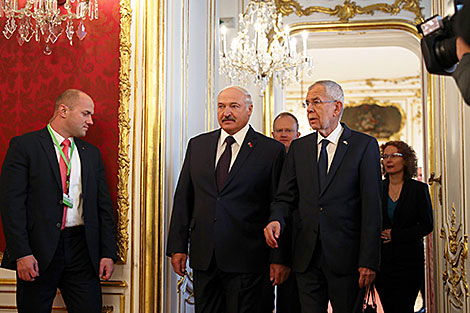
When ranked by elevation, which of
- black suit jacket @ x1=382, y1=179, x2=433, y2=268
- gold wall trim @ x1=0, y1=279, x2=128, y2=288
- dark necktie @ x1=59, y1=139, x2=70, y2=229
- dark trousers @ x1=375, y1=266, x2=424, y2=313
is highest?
dark necktie @ x1=59, y1=139, x2=70, y2=229

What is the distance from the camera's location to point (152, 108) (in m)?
3.77

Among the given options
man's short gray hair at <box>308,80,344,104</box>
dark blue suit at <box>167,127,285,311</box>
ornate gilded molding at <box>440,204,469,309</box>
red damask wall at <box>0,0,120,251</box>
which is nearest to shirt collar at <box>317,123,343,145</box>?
man's short gray hair at <box>308,80,344,104</box>

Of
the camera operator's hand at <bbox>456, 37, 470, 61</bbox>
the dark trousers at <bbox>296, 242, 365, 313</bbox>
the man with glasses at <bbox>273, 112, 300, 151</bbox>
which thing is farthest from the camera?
the man with glasses at <bbox>273, 112, 300, 151</bbox>

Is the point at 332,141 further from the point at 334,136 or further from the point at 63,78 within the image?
the point at 63,78

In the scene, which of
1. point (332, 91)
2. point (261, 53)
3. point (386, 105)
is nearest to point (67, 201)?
point (332, 91)

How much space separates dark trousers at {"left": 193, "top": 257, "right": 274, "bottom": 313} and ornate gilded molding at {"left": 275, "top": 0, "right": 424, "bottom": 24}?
15.5ft

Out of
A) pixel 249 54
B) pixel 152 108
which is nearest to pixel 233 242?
pixel 152 108

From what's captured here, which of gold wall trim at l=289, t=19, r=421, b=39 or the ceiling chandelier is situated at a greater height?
gold wall trim at l=289, t=19, r=421, b=39

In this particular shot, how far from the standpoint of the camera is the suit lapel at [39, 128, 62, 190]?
3408 mm

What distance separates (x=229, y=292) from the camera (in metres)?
3.41

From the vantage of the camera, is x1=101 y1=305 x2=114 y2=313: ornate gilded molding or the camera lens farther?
x1=101 y1=305 x2=114 y2=313: ornate gilded molding

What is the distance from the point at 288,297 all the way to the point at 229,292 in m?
0.92

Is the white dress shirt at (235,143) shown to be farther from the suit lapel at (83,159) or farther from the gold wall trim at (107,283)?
the gold wall trim at (107,283)

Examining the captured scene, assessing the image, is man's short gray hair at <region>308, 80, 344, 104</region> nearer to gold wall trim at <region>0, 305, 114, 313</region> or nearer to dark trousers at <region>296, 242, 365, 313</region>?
dark trousers at <region>296, 242, 365, 313</region>
